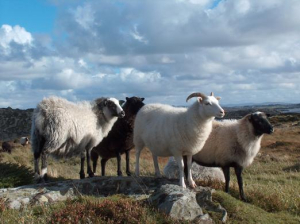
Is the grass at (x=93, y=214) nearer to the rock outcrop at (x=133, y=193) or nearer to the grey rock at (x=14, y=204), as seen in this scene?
the rock outcrop at (x=133, y=193)

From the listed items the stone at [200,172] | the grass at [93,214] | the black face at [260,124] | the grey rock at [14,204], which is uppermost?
the black face at [260,124]

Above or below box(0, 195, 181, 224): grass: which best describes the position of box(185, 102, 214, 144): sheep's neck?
above

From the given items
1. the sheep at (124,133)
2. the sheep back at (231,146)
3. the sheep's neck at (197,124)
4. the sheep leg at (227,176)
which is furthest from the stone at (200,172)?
the sheep's neck at (197,124)

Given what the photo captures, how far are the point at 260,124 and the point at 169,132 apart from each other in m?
2.98

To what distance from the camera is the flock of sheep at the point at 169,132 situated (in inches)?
377

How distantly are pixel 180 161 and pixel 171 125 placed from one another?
1.06 metres

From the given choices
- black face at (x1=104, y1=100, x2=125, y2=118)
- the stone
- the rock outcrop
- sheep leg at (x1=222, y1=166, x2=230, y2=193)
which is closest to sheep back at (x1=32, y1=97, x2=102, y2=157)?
black face at (x1=104, y1=100, x2=125, y2=118)

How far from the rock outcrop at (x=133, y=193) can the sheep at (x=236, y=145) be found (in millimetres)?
1539

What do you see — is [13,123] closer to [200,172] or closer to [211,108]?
[200,172]

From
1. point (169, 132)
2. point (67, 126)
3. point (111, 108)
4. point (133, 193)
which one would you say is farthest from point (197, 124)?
point (67, 126)

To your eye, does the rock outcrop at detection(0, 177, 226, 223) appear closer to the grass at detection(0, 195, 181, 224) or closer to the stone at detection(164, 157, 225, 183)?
the grass at detection(0, 195, 181, 224)


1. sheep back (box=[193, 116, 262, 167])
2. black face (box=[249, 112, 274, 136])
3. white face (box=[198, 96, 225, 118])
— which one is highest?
white face (box=[198, 96, 225, 118])

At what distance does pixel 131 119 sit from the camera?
43.9ft

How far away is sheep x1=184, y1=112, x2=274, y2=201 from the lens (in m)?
10.5
